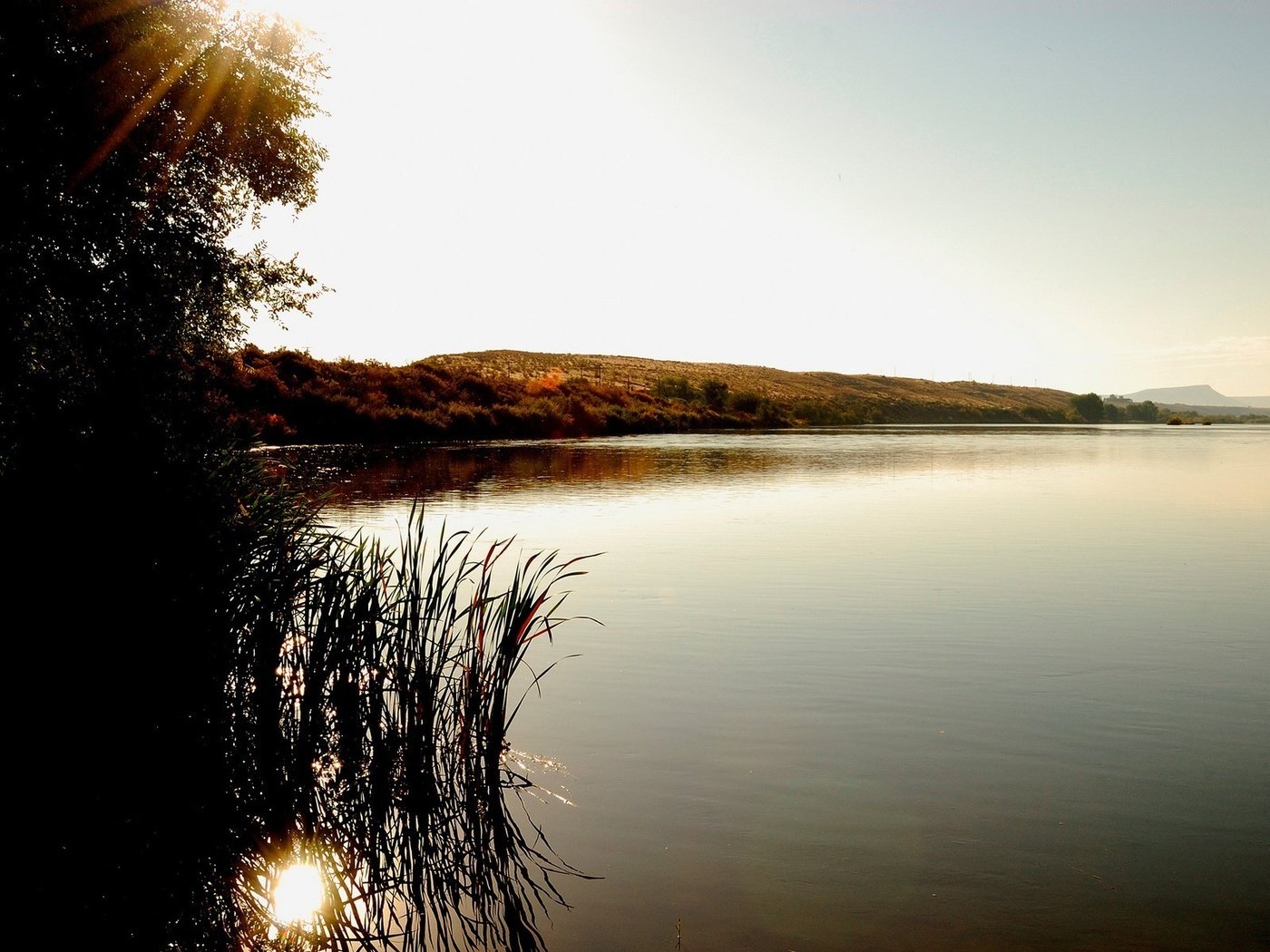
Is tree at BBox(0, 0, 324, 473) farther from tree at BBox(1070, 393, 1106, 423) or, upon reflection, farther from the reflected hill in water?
tree at BBox(1070, 393, 1106, 423)

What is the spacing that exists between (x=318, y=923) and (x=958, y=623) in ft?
32.5

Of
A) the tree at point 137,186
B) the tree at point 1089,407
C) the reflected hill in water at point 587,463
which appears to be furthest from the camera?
the tree at point 1089,407

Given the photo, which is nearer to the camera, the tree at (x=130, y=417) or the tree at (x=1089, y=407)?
the tree at (x=130, y=417)

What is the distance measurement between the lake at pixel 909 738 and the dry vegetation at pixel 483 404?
6.68 meters

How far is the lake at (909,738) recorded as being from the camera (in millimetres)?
5590

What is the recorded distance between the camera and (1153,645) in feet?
39.2

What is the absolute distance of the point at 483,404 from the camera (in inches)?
2726

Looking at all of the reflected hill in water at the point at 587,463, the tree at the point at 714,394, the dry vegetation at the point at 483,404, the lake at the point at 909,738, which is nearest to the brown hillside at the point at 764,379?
the dry vegetation at the point at 483,404

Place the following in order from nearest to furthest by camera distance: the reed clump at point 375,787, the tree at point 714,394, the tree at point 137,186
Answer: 1. the reed clump at point 375,787
2. the tree at point 137,186
3. the tree at point 714,394

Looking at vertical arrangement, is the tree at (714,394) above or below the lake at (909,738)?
above

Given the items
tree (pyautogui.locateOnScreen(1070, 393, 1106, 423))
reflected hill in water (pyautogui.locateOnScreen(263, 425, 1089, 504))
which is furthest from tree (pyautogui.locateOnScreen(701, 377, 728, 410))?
tree (pyautogui.locateOnScreen(1070, 393, 1106, 423))

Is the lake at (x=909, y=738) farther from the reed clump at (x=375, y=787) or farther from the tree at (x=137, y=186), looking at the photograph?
the tree at (x=137, y=186)

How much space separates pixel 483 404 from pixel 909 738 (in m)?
62.5

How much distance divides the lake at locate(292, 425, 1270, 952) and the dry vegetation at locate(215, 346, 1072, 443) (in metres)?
6.68
